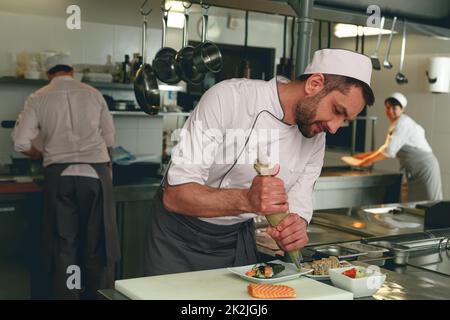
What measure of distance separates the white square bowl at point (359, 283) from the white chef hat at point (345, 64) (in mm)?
643

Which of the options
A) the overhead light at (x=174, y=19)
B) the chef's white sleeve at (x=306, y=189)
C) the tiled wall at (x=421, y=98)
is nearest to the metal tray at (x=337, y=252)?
the chef's white sleeve at (x=306, y=189)

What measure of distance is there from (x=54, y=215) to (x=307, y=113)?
2.34 meters

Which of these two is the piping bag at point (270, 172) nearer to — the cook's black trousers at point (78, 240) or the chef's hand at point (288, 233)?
the chef's hand at point (288, 233)

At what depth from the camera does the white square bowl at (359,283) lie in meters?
1.73

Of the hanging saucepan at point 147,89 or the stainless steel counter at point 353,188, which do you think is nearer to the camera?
the hanging saucepan at point 147,89

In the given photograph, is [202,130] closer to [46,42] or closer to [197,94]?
[46,42]

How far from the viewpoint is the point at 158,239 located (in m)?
2.38

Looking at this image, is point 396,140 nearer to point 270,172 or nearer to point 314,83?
point 314,83

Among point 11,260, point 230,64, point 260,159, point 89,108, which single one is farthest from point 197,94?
point 260,159

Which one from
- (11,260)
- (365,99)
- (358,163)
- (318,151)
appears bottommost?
(11,260)

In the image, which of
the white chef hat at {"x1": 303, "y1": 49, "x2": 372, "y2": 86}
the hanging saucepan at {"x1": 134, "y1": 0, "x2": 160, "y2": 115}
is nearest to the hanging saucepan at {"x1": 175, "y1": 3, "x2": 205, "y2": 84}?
the hanging saucepan at {"x1": 134, "y1": 0, "x2": 160, "y2": 115}

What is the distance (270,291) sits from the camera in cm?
162

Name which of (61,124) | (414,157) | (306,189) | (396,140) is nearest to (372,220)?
(306,189)

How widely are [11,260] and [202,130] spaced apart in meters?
2.50
